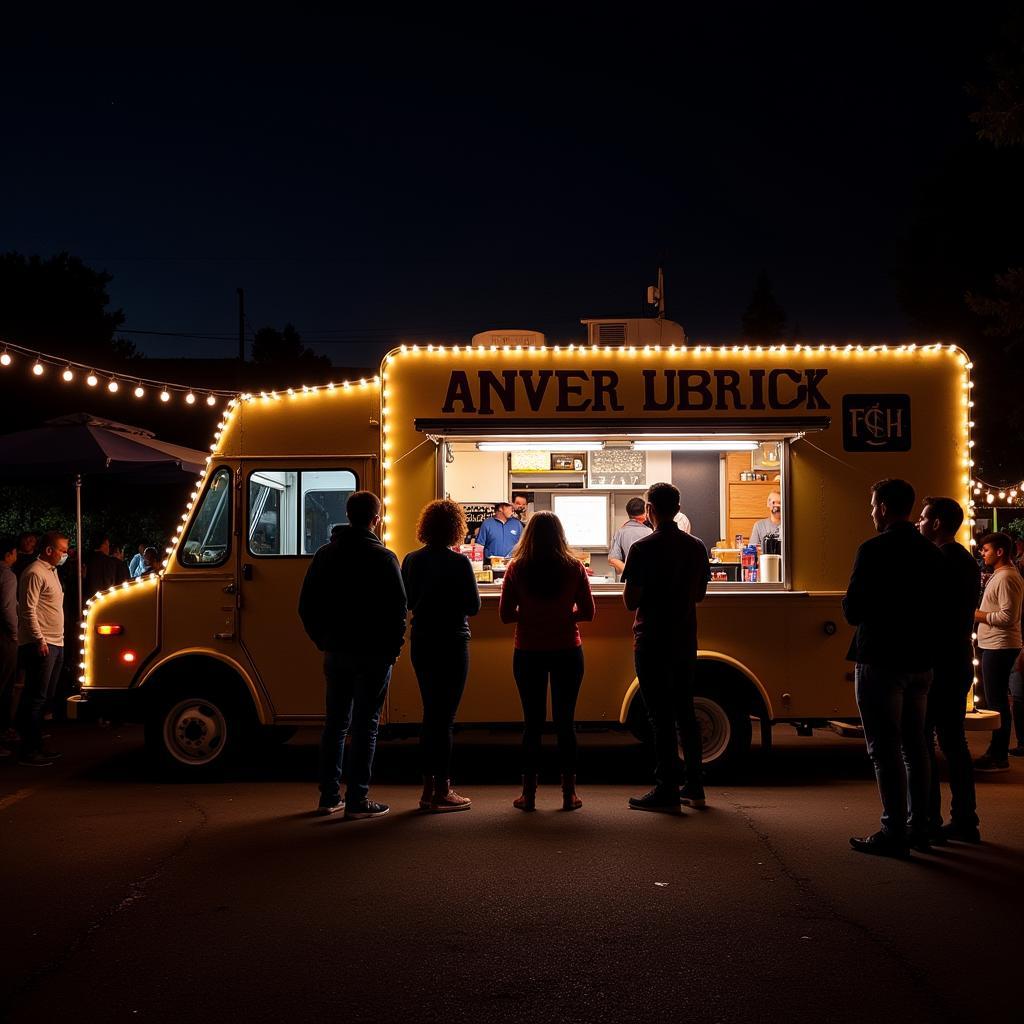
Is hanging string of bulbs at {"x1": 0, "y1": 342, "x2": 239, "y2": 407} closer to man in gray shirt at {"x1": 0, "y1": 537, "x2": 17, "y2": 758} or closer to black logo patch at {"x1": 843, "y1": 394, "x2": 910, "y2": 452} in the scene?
man in gray shirt at {"x1": 0, "y1": 537, "x2": 17, "y2": 758}

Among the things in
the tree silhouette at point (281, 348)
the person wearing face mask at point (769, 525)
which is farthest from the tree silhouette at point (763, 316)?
the person wearing face mask at point (769, 525)

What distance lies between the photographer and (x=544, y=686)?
6.77 meters

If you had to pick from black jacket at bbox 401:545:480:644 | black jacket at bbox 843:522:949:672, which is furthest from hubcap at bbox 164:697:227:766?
Result: black jacket at bbox 843:522:949:672

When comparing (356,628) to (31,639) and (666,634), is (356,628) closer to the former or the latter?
(666,634)

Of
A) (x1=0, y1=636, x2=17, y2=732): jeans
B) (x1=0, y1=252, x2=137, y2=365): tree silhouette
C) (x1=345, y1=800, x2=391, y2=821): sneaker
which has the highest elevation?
(x1=0, y1=252, x2=137, y2=365): tree silhouette

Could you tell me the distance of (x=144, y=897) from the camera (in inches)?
200

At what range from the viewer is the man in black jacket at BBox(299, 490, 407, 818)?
6504mm

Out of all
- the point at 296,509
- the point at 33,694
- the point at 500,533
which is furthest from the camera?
the point at 500,533

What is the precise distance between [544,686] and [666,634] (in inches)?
33.1

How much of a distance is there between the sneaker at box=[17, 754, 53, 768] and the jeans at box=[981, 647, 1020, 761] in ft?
A: 24.7

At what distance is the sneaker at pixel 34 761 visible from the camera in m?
8.69

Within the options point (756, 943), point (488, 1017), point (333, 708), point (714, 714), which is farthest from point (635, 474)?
point (488, 1017)

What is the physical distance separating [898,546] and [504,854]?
2681 mm

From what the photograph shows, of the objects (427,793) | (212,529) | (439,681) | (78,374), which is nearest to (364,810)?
(427,793)
